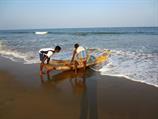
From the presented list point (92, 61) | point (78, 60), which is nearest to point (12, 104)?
point (78, 60)

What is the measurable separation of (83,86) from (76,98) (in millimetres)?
1037

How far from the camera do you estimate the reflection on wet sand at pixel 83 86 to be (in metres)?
4.13

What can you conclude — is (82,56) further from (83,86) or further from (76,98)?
(76,98)

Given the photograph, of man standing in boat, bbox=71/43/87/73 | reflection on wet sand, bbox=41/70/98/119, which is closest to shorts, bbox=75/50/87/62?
man standing in boat, bbox=71/43/87/73

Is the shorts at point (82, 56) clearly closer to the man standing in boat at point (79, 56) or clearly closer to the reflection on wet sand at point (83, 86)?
the man standing in boat at point (79, 56)

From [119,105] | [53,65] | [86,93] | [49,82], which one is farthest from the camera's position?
[53,65]

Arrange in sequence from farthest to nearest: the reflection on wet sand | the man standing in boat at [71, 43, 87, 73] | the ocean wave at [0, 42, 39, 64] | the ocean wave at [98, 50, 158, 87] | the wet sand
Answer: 1. the ocean wave at [0, 42, 39, 64]
2. the man standing in boat at [71, 43, 87, 73]
3. the ocean wave at [98, 50, 158, 87]
4. the reflection on wet sand
5. the wet sand

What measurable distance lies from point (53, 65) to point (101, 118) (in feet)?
13.8

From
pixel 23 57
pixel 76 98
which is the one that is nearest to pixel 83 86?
pixel 76 98

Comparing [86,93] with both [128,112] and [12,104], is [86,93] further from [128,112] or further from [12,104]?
[12,104]

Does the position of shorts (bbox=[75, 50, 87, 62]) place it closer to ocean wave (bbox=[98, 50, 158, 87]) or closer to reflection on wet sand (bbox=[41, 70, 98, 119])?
reflection on wet sand (bbox=[41, 70, 98, 119])

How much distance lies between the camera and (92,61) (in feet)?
27.7

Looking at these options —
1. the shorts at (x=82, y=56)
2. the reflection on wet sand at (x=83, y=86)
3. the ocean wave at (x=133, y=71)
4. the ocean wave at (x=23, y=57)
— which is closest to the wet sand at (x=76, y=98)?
the reflection on wet sand at (x=83, y=86)

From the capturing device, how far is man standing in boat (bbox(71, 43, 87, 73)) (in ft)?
24.9
